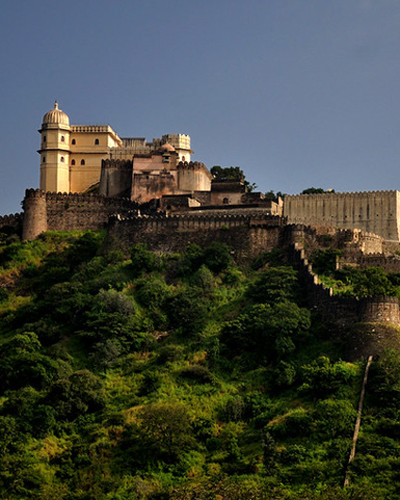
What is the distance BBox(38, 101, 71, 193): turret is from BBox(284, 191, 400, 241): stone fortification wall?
1440cm

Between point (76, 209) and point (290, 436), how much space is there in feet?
89.9

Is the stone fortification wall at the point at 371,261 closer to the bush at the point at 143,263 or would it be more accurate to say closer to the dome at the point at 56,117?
the bush at the point at 143,263

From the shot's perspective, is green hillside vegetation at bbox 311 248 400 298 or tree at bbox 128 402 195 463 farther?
green hillside vegetation at bbox 311 248 400 298

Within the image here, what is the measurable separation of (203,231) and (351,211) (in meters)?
9.47

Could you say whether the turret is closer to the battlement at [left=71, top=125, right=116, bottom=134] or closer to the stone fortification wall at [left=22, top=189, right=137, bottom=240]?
the battlement at [left=71, top=125, right=116, bottom=134]

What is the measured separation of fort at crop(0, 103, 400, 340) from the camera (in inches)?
2235

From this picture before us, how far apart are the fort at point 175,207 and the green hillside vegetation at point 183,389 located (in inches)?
67.2

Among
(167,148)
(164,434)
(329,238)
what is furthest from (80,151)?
(164,434)

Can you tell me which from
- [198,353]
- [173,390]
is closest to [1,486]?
[173,390]

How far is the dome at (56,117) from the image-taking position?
70.2 metres

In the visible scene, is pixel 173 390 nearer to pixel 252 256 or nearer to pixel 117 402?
pixel 117 402

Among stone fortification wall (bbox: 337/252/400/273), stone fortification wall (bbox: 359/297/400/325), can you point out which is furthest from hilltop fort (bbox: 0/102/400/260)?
stone fortification wall (bbox: 359/297/400/325)

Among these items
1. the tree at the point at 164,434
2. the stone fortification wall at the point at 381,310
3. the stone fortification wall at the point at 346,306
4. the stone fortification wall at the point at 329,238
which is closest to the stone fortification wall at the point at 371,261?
the stone fortification wall at the point at 329,238

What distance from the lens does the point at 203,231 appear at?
58781 millimetres
